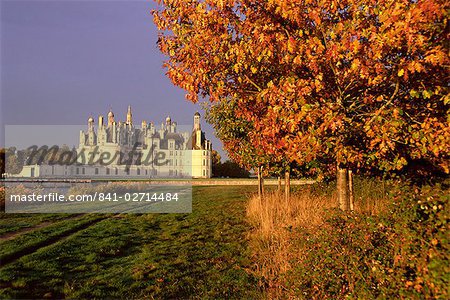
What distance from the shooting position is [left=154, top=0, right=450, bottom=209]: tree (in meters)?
6.02

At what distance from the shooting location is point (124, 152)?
131500mm

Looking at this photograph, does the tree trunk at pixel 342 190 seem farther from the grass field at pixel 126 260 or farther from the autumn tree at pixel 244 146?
the autumn tree at pixel 244 146

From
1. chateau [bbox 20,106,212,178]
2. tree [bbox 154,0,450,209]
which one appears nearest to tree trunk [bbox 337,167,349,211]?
tree [bbox 154,0,450,209]

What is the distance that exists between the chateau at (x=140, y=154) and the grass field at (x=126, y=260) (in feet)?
214

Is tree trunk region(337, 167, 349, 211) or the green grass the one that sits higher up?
tree trunk region(337, 167, 349, 211)

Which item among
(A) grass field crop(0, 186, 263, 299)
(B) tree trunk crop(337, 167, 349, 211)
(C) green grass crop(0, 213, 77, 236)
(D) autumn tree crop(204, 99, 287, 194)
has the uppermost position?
(D) autumn tree crop(204, 99, 287, 194)

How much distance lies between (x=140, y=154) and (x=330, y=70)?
108 m

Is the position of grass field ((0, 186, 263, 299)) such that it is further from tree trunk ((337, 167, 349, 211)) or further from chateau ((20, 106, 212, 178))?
chateau ((20, 106, 212, 178))

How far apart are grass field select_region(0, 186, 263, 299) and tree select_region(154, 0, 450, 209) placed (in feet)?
11.3

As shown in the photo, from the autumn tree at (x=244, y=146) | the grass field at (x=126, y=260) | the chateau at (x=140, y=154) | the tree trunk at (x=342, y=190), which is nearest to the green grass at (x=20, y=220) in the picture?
the grass field at (x=126, y=260)

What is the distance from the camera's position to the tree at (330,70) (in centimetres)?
602

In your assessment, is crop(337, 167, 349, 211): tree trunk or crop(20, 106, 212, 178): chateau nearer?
crop(337, 167, 349, 211): tree trunk

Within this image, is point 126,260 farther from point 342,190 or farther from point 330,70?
point 330,70

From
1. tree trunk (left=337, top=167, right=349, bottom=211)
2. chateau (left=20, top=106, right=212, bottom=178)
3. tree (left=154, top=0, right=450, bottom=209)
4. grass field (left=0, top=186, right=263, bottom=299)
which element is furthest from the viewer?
chateau (left=20, top=106, right=212, bottom=178)
